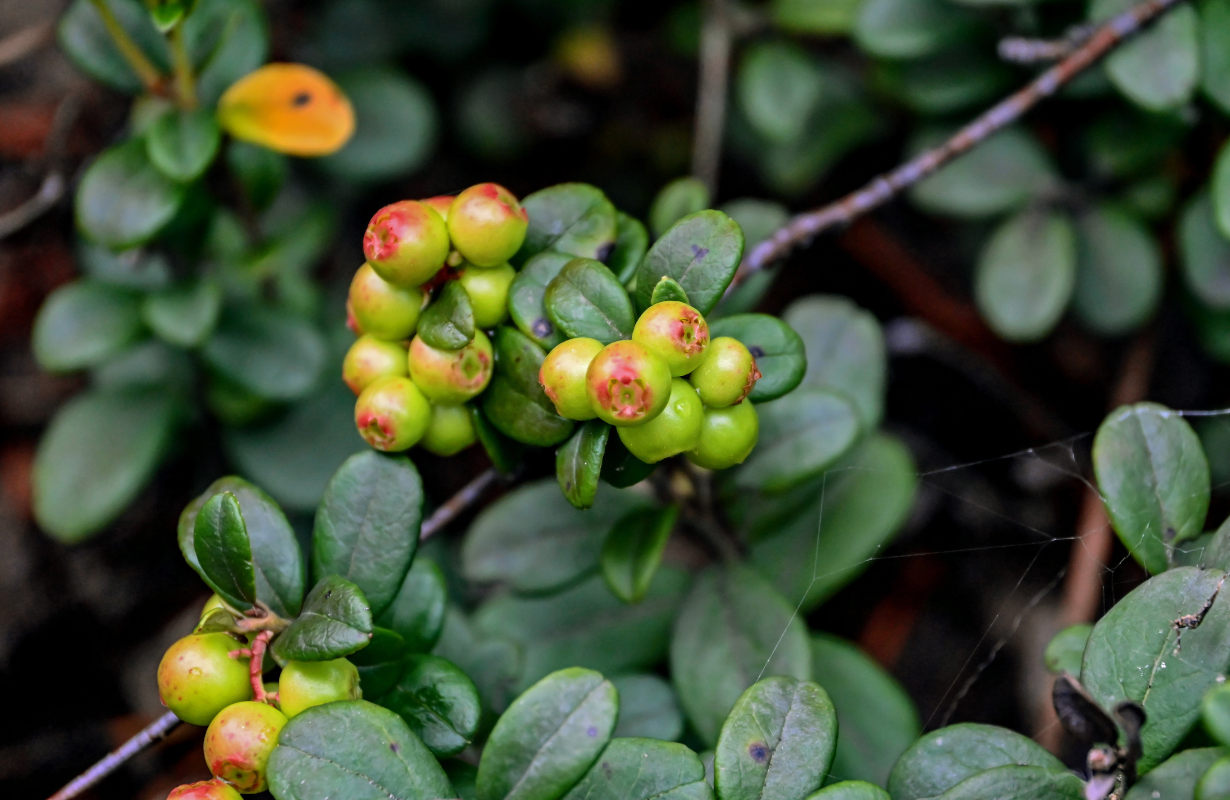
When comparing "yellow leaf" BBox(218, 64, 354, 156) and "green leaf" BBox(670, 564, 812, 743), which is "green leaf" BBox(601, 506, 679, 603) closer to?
"green leaf" BBox(670, 564, 812, 743)

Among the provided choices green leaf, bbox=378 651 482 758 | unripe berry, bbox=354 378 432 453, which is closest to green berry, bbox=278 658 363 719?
green leaf, bbox=378 651 482 758

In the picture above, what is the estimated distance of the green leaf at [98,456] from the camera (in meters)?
2.26

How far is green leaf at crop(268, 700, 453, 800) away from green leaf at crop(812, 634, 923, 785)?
38.4 inches

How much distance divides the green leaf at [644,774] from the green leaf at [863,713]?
2.40 feet

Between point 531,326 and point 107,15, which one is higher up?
point 107,15

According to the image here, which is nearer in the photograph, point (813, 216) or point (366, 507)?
point (366, 507)

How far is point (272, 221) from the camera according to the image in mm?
2723

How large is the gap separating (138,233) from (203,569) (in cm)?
95

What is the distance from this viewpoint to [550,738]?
117 cm

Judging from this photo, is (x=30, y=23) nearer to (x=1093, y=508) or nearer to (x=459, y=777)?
(x=459, y=777)

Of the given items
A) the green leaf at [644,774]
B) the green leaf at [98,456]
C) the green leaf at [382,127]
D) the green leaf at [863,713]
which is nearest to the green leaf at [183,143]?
the green leaf at [382,127]

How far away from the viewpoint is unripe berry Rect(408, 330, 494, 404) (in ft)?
4.17

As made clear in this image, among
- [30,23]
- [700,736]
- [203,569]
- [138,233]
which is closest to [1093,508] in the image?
[700,736]

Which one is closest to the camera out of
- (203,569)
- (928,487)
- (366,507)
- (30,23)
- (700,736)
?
(203,569)
